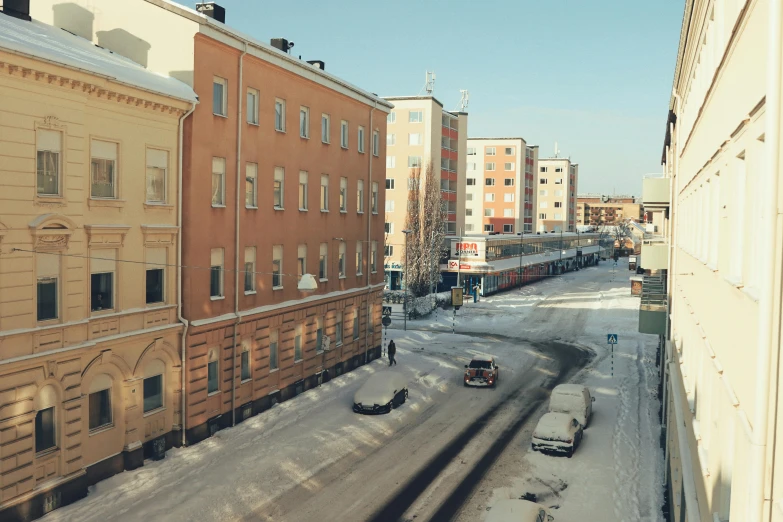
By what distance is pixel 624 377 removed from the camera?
39.6 meters

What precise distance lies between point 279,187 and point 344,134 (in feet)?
26.3

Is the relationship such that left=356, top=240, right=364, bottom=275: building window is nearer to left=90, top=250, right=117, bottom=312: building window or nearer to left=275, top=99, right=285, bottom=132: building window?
left=275, top=99, right=285, bottom=132: building window

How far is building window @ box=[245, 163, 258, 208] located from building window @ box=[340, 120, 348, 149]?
30.6 ft

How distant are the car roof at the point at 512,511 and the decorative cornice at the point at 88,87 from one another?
16.6 metres

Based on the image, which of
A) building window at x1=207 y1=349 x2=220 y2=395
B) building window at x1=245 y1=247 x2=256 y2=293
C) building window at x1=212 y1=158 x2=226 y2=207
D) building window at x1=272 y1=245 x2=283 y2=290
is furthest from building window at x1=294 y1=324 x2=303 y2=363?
building window at x1=212 y1=158 x2=226 y2=207

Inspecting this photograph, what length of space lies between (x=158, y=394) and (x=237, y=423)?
Result: 4940mm

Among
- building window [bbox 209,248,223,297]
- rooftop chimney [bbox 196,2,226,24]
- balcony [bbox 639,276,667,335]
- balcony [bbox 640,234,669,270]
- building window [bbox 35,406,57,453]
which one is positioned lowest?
building window [bbox 35,406,57,453]

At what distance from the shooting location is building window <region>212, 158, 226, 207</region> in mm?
27875

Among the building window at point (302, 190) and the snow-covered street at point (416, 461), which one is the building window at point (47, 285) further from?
the building window at point (302, 190)

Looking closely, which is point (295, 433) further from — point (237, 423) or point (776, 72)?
point (776, 72)

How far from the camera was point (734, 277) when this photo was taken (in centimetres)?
881

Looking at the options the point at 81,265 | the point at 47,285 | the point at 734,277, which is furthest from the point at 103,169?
the point at 734,277

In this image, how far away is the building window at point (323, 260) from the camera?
1463 inches

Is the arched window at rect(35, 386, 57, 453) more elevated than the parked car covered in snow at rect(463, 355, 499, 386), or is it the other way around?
the arched window at rect(35, 386, 57, 453)
